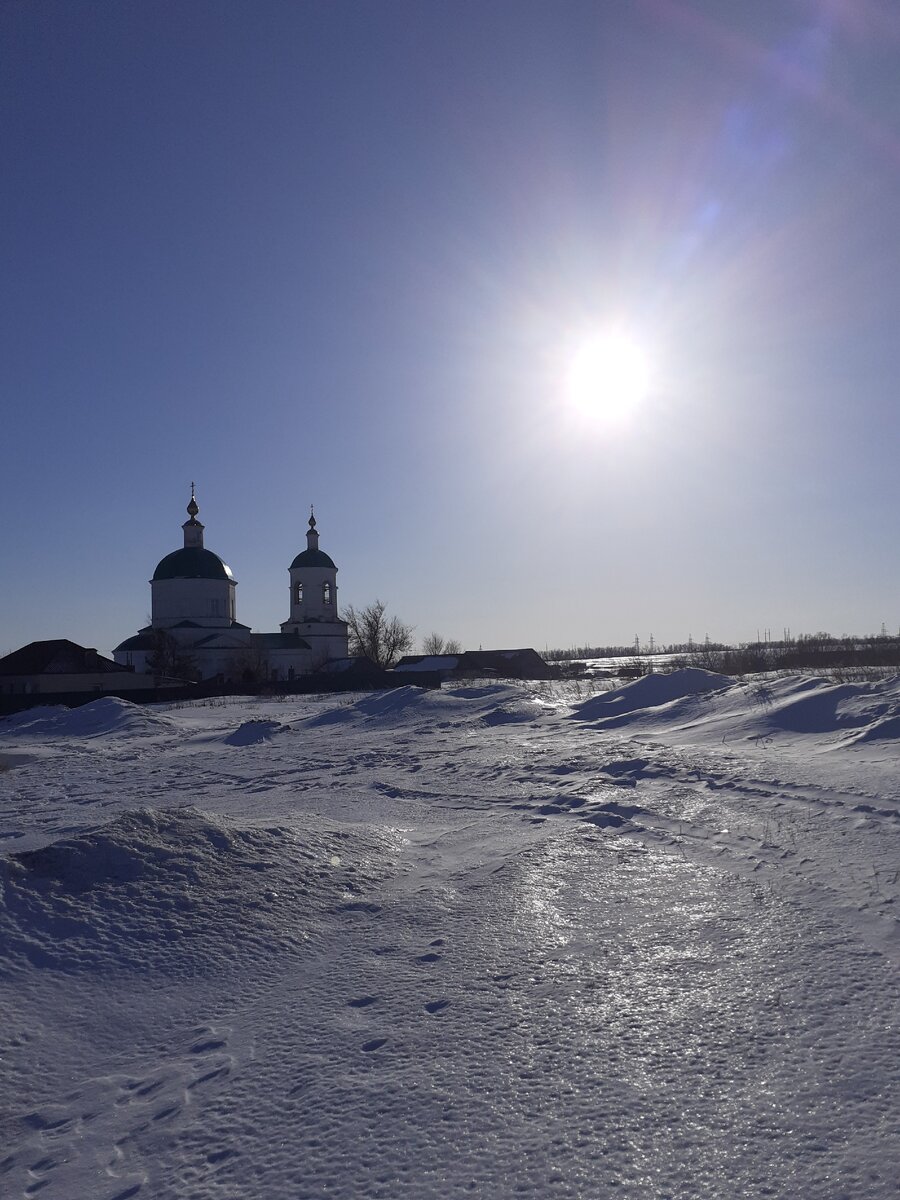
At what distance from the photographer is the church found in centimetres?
5034

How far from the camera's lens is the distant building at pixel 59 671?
4294cm

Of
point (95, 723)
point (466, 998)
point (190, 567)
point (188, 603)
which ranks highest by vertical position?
point (190, 567)

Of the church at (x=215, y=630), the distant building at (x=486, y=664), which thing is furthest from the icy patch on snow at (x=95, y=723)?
the distant building at (x=486, y=664)

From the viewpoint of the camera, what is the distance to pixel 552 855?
22.3 feet

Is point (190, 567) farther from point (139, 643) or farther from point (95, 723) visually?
point (95, 723)

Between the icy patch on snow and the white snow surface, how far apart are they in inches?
566

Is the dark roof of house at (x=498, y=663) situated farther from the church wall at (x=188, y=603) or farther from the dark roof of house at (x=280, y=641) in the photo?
the church wall at (x=188, y=603)

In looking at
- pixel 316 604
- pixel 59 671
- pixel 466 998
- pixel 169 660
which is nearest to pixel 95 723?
pixel 59 671

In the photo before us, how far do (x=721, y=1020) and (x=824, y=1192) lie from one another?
116 cm

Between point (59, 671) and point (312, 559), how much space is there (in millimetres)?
19337

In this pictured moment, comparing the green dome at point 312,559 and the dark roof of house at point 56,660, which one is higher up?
the green dome at point 312,559

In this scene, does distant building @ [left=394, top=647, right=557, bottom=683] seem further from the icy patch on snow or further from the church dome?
the icy patch on snow

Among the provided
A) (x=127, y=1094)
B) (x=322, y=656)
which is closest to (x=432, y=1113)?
(x=127, y=1094)

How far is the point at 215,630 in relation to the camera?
171ft
